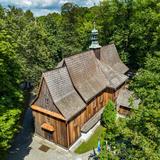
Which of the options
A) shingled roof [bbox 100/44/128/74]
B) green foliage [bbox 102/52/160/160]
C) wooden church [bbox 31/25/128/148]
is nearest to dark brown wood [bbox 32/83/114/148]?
wooden church [bbox 31/25/128/148]

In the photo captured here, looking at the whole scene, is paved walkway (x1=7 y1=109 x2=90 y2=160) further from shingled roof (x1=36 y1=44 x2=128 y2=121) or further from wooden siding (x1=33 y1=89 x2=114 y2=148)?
shingled roof (x1=36 y1=44 x2=128 y2=121)

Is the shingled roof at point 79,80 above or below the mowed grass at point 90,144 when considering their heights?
above

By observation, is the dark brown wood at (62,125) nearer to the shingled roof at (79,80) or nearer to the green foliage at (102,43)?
the shingled roof at (79,80)

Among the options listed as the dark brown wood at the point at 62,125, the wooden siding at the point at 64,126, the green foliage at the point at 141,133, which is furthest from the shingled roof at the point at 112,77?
the green foliage at the point at 141,133

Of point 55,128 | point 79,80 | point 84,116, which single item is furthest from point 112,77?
point 55,128

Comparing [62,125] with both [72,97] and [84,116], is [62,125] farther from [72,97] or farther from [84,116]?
[84,116]
